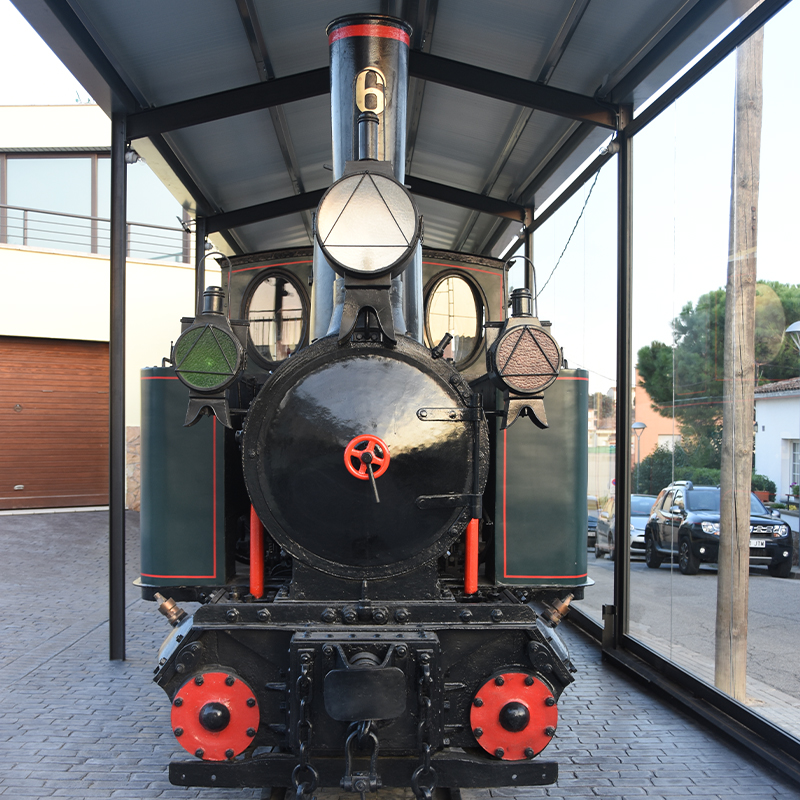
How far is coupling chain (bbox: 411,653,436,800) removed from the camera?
2443mm

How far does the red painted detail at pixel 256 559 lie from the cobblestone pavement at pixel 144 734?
0.98 meters

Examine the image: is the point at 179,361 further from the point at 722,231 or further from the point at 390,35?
the point at 722,231

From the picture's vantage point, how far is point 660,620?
180 inches

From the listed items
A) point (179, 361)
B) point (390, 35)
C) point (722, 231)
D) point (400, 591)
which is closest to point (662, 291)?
point (722, 231)

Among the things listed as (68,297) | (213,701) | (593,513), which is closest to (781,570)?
(213,701)

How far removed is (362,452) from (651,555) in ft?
9.96

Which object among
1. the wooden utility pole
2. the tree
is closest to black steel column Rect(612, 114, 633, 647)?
the tree

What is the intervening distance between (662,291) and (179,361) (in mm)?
3298

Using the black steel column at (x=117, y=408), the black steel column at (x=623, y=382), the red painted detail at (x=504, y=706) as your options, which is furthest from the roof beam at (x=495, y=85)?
the red painted detail at (x=504, y=706)

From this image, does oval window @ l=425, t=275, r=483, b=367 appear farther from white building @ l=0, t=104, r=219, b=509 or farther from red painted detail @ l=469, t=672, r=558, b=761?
white building @ l=0, t=104, r=219, b=509

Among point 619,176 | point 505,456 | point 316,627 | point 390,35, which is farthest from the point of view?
point 619,176

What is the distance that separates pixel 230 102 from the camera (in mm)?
4738

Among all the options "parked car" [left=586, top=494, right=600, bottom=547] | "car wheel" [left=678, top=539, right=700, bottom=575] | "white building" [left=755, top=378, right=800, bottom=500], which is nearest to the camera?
"white building" [left=755, top=378, right=800, bottom=500]

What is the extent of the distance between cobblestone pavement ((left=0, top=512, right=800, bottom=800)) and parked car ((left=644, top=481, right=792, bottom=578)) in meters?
0.92
